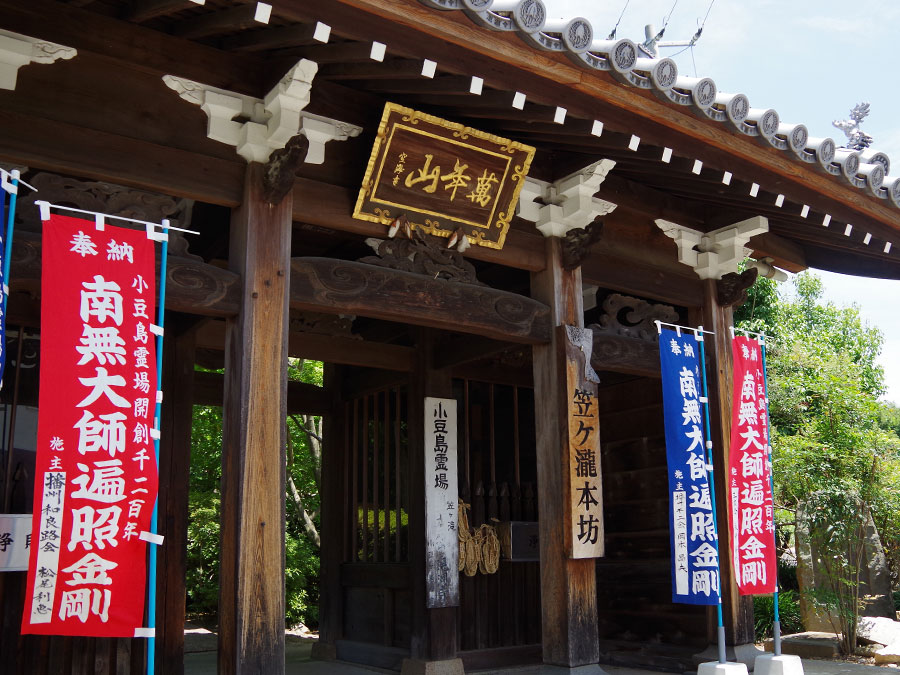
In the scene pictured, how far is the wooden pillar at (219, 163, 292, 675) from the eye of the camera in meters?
4.29

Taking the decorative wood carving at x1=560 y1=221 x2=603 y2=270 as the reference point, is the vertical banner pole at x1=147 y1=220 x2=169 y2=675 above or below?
below

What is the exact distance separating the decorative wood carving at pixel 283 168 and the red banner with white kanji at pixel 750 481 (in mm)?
3904

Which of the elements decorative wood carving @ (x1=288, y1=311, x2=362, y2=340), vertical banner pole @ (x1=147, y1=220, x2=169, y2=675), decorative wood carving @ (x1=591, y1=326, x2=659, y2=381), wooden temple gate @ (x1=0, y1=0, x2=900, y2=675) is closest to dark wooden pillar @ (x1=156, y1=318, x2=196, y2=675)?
wooden temple gate @ (x1=0, y1=0, x2=900, y2=675)

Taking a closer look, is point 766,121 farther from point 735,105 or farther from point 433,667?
point 433,667

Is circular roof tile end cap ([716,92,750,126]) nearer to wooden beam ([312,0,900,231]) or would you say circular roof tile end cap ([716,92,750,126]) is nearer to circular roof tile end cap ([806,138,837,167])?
wooden beam ([312,0,900,231])

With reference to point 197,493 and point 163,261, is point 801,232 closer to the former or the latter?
point 163,261

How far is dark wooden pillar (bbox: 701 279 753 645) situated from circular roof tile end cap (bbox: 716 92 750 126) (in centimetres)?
218

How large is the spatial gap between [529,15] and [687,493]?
3.63 metres

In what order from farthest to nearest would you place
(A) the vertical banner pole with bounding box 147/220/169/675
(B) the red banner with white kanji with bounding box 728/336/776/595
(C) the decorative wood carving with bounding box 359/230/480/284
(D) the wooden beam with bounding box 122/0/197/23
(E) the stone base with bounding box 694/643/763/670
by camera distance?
(E) the stone base with bounding box 694/643/763/670 < (B) the red banner with white kanji with bounding box 728/336/776/595 < (C) the decorative wood carving with bounding box 359/230/480/284 < (D) the wooden beam with bounding box 122/0/197/23 < (A) the vertical banner pole with bounding box 147/220/169/675

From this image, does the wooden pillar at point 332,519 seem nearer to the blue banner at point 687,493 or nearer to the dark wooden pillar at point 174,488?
the dark wooden pillar at point 174,488

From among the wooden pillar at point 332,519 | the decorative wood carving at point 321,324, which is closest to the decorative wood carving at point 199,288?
the decorative wood carving at point 321,324

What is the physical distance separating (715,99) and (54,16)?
3.87m

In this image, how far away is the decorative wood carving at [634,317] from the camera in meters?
6.57

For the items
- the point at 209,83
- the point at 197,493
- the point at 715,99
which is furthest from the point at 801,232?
the point at 197,493
